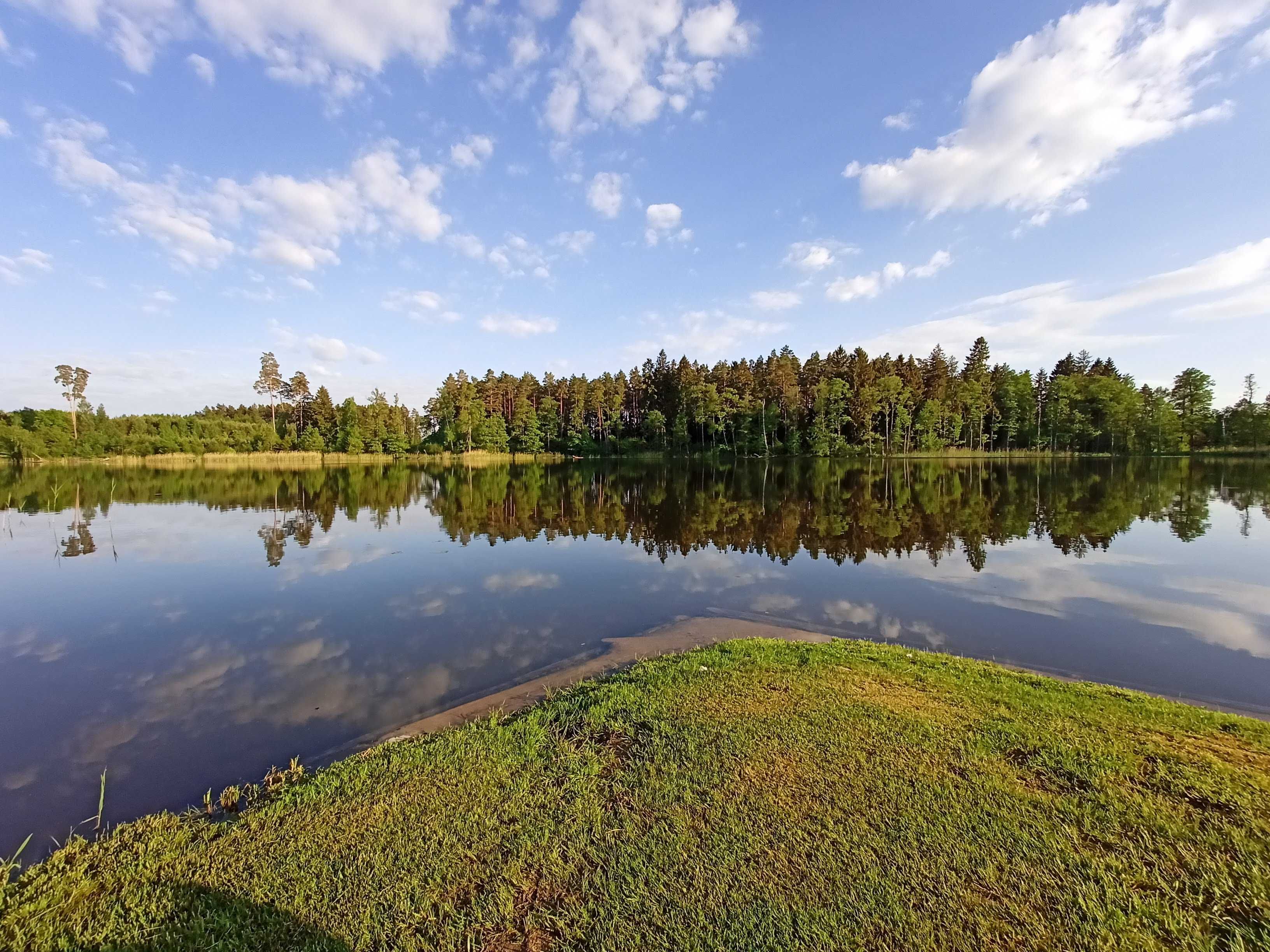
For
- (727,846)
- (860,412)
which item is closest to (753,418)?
(860,412)

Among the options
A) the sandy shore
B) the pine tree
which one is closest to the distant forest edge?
the pine tree

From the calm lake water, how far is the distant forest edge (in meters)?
51.8

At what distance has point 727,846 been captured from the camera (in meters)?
4.05

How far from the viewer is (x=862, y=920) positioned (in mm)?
3381

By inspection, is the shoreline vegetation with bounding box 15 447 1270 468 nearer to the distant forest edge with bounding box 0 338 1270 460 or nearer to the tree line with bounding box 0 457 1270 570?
the distant forest edge with bounding box 0 338 1270 460

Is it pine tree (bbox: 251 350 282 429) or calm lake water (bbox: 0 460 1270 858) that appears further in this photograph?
pine tree (bbox: 251 350 282 429)

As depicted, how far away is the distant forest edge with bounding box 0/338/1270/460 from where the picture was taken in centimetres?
7669

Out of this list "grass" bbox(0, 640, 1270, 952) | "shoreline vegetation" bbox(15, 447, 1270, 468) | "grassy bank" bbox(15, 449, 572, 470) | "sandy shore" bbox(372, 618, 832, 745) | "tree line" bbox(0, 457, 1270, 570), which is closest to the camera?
"grass" bbox(0, 640, 1270, 952)

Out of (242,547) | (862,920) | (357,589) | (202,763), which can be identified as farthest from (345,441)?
(862,920)

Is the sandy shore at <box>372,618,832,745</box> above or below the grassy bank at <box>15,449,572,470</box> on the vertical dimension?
below

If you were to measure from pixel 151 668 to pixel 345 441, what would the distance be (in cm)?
8543

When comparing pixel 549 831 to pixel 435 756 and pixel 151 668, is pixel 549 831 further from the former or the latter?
pixel 151 668

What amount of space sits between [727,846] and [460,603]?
965 centimetres

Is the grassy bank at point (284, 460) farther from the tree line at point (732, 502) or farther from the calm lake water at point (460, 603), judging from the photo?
the calm lake water at point (460, 603)
